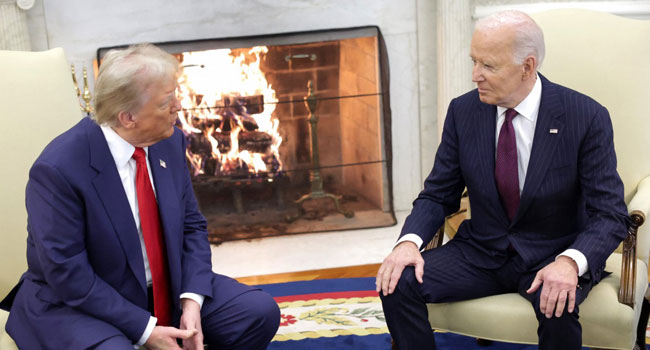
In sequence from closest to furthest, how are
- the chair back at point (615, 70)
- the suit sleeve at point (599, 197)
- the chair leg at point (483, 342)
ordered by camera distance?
the suit sleeve at point (599, 197)
the chair back at point (615, 70)
the chair leg at point (483, 342)

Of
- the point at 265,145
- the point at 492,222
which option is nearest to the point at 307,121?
the point at 265,145

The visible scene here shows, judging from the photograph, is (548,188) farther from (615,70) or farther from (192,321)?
(192,321)

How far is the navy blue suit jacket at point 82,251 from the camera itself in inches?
77.5

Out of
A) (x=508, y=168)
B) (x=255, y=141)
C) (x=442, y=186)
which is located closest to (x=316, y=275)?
(x=255, y=141)

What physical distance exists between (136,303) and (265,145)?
234 cm

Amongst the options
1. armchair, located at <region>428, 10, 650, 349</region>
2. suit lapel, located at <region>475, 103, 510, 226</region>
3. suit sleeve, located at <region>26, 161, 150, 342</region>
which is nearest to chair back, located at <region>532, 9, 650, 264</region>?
armchair, located at <region>428, 10, 650, 349</region>

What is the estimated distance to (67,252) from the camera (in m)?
1.98

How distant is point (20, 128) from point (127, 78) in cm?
64

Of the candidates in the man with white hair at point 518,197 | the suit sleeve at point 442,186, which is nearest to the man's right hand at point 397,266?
the man with white hair at point 518,197

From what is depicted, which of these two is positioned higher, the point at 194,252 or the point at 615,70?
the point at 615,70

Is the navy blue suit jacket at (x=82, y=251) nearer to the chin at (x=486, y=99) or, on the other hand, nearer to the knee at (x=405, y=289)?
the knee at (x=405, y=289)

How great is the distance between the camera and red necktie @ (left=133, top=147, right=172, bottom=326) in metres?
2.12

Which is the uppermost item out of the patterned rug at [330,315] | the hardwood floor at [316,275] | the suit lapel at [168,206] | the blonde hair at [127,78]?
the blonde hair at [127,78]

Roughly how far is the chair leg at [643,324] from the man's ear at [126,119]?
1682 millimetres
